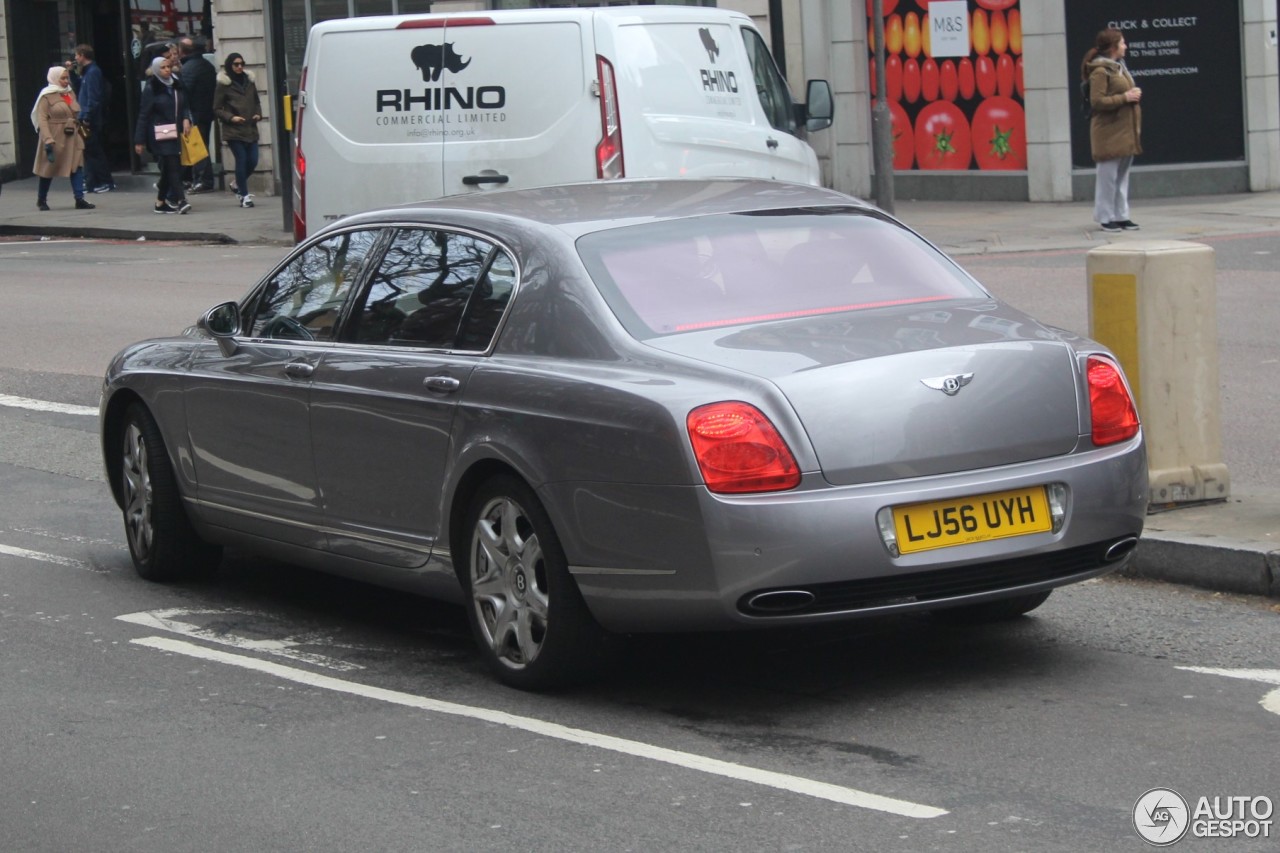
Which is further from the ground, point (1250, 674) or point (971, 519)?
point (971, 519)

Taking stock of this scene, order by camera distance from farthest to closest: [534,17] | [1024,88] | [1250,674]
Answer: [1024,88], [534,17], [1250,674]

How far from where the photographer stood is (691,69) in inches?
539

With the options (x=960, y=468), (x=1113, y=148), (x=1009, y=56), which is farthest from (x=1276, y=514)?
(x=1009, y=56)

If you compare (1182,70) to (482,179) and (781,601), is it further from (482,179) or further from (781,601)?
(781,601)

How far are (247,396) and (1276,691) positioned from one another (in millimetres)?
3540

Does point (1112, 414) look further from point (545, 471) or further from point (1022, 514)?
point (545, 471)

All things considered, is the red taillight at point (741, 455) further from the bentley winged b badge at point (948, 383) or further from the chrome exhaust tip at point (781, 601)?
the bentley winged b badge at point (948, 383)

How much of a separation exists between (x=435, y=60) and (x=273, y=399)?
7272mm

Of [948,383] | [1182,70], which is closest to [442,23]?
[948,383]

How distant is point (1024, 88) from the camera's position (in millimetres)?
22688

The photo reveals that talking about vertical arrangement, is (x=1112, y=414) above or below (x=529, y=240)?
below

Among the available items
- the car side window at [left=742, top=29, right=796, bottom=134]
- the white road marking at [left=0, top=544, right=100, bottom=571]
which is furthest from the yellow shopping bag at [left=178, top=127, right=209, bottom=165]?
the white road marking at [left=0, top=544, right=100, bottom=571]

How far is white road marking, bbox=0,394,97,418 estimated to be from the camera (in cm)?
1216

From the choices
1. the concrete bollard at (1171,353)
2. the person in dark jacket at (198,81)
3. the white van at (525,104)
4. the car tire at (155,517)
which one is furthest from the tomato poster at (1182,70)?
the car tire at (155,517)
